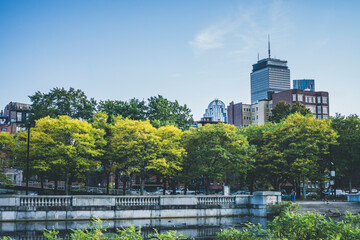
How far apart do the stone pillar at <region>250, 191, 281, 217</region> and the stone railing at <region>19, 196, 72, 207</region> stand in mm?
18637

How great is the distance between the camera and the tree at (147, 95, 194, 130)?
69.5 metres

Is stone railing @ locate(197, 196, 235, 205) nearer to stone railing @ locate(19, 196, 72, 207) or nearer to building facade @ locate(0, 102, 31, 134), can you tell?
stone railing @ locate(19, 196, 72, 207)

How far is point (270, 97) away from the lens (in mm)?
141875

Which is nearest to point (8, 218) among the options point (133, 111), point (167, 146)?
point (167, 146)

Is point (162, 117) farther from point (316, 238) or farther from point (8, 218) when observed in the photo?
point (316, 238)

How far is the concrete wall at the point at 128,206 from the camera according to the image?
33.3m

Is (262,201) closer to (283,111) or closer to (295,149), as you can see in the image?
(295,149)

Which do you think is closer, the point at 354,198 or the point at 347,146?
the point at 354,198

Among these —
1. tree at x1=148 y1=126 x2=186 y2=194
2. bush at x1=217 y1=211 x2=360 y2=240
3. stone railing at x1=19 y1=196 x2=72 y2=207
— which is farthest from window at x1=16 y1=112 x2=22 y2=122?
bush at x1=217 y1=211 x2=360 y2=240

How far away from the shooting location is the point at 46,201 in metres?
34.3

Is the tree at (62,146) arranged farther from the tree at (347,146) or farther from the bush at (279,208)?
the tree at (347,146)

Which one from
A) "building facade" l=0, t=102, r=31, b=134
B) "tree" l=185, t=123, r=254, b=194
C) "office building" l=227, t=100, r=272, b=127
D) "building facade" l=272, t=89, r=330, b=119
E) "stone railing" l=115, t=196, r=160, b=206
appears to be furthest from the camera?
"office building" l=227, t=100, r=272, b=127

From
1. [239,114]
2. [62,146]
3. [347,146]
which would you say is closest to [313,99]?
[239,114]

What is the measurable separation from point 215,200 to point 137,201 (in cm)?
851
